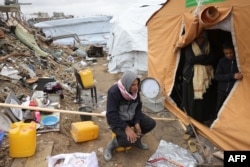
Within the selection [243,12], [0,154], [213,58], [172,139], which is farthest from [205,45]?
[0,154]

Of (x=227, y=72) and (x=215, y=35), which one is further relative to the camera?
(x=215, y=35)

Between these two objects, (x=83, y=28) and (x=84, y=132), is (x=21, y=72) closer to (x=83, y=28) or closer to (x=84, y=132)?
(x=84, y=132)

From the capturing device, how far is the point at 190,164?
3500 mm

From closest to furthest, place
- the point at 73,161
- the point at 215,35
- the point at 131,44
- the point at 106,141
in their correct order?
the point at 73,161 < the point at 106,141 < the point at 215,35 < the point at 131,44

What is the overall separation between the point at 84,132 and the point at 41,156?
28.8 inches

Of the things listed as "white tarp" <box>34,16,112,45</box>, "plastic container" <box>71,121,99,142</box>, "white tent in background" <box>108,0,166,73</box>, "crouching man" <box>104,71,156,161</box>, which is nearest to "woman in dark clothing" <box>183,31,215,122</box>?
"crouching man" <box>104,71,156,161</box>

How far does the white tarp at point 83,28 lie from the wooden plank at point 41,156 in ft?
55.5

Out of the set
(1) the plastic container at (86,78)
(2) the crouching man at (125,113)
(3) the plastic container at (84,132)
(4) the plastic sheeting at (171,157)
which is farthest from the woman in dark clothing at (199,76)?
(1) the plastic container at (86,78)

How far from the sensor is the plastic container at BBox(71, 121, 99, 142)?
4.13 metres

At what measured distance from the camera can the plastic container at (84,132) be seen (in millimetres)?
4129

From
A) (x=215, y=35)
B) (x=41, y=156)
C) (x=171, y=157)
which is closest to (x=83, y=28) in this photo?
(x=215, y=35)

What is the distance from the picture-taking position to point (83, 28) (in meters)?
22.5

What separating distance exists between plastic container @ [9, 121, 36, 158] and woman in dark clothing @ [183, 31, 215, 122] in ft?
8.60

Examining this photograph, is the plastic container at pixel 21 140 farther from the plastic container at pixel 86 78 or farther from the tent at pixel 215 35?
the tent at pixel 215 35
